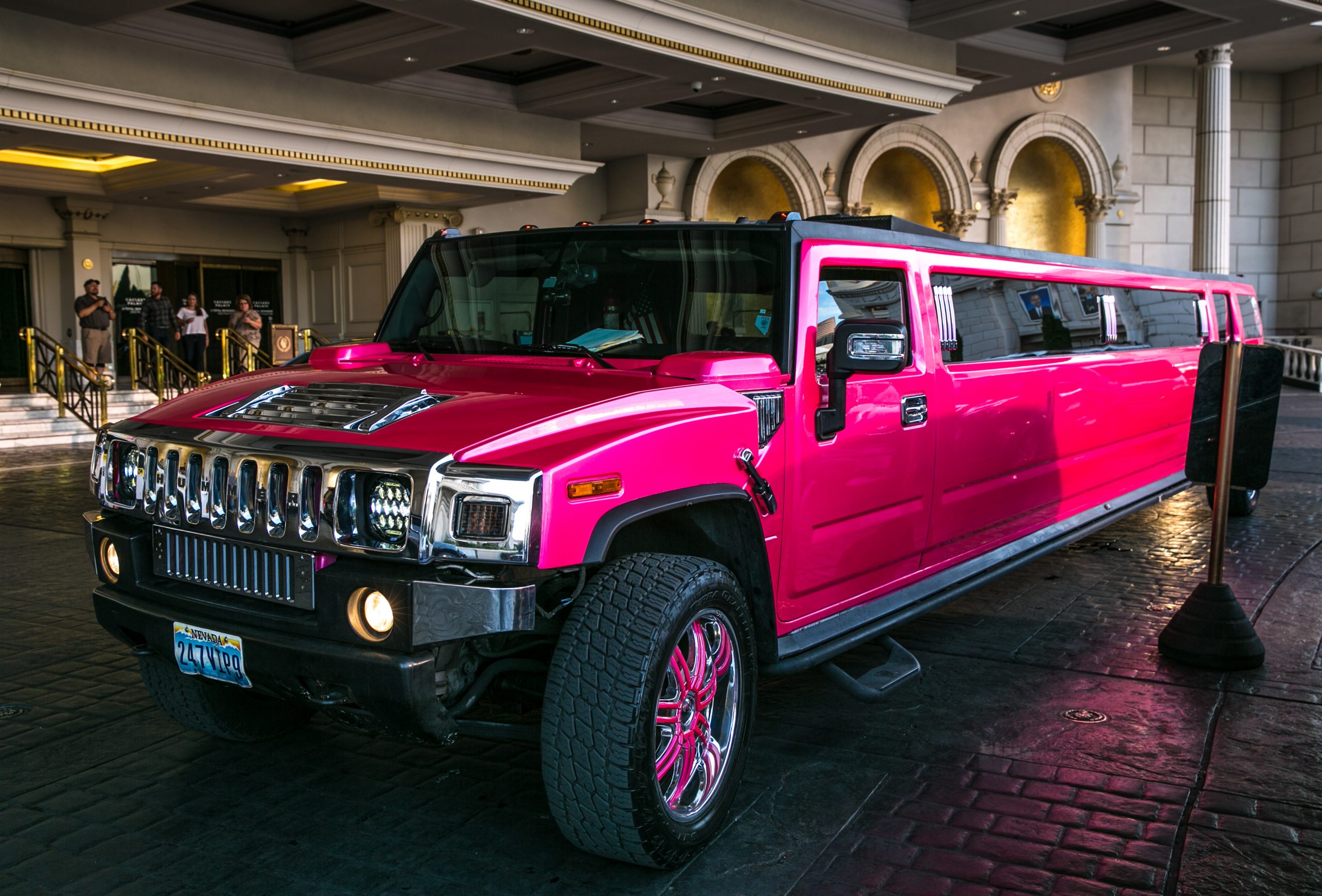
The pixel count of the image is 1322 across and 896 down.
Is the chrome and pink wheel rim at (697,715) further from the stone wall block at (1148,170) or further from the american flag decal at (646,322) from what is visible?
the stone wall block at (1148,170)

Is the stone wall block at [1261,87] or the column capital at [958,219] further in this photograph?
the stone wall block at [1261,87]

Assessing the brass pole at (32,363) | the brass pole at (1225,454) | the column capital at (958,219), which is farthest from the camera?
the column capital at (958,219)

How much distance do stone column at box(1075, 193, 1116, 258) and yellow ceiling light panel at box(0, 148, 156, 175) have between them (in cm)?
2430

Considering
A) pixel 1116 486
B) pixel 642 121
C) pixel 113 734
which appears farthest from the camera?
pixel 642 121

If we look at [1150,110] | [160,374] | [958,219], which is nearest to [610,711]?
[160,374]

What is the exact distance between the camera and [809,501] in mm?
3773

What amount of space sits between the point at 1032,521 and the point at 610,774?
3621 mm

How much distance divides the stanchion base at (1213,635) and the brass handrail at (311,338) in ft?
64.0

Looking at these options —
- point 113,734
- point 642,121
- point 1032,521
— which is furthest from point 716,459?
point 642,121

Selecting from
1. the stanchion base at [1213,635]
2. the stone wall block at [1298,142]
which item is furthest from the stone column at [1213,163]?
the stanchion base at [1213,635]

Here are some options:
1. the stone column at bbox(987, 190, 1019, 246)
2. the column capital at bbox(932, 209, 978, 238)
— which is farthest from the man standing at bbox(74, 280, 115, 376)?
the stone column at bbox(987, 190, 1019, 246)

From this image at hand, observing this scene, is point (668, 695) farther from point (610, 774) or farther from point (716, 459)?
point (716, 459)

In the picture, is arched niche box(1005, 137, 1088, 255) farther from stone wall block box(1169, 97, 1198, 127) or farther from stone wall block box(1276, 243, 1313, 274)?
stone wall block box(1276, 243, 1313, 274)

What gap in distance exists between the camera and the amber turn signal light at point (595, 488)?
2750 mm
